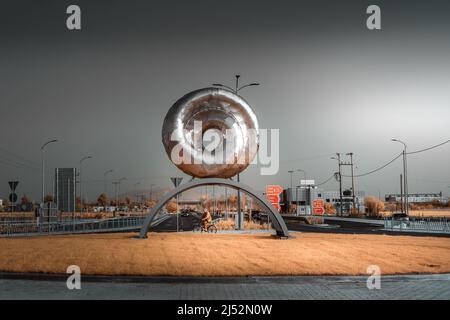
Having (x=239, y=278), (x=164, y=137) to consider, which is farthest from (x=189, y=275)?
(x=164, y=137)

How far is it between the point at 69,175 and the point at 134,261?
28.4 meters

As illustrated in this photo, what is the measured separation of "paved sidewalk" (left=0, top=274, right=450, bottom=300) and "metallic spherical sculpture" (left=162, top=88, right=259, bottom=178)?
1008cm

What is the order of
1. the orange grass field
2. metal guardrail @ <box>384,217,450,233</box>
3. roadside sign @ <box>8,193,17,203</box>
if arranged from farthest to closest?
metal guardrail @ <box>384,217,450,233</box> → roadside sign @ <box>8,193,17,203</box> → the orange grass field

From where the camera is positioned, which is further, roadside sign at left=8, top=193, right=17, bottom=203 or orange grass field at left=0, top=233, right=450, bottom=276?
roadside sign at left=8, top=193, right=17, bottom=203

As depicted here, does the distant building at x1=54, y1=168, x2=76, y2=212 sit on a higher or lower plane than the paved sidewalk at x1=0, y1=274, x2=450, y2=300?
higher

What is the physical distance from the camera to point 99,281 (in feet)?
42.3

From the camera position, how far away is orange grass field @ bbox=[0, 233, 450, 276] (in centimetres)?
1371

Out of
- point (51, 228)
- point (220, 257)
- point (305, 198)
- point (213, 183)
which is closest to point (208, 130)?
point (213, 183)

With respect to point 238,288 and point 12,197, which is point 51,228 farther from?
point 238,288

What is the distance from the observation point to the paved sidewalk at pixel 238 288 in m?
10.9

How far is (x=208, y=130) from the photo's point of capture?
23.3 meters

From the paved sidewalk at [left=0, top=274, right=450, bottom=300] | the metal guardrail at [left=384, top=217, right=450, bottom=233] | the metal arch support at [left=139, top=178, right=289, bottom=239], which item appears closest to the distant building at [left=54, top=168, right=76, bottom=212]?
the metal arch support at [left=139, top=178, right=289, bottom=239]

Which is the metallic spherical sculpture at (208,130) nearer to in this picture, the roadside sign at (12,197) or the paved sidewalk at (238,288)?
the paved sidewalk at (238,288)

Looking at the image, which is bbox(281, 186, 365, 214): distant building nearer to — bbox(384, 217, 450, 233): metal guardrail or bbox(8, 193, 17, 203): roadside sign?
bbox(384, 217, 450, 233): metal guardrail
